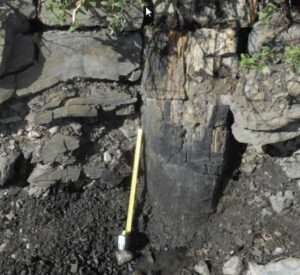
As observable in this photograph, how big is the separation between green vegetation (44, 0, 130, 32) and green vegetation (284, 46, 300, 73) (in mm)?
792

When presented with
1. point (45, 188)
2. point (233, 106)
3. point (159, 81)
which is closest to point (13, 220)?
point (45, 188)

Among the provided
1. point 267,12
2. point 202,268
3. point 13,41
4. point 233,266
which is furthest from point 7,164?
point 267,12

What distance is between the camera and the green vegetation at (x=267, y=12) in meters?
2.94

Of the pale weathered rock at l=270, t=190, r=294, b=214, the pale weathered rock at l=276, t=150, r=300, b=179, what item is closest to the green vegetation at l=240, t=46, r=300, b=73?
the pale weathered rock at l=276, t=150, r=300, b=179

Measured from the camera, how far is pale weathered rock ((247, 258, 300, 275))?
10.2ft

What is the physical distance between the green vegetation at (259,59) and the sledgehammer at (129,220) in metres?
0.70

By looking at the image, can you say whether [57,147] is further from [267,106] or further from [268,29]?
[268,29]

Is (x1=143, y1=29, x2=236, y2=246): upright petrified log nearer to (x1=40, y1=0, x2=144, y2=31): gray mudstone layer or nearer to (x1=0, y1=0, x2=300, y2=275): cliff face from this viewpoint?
(x1=0, y1=0, x2=300, y2=275): cliff face

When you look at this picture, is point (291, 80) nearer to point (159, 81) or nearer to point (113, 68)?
point (159, 81)

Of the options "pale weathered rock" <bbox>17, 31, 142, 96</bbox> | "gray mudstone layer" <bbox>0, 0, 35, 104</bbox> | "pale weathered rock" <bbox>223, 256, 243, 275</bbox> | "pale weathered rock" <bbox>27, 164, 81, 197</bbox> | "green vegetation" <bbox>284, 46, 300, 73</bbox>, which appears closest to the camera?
"green vegetation" <bbox>284, 46, 300, 73</bbox>

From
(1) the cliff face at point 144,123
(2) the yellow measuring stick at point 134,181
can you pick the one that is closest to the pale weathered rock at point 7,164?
(1) the cliff face at point 144,123

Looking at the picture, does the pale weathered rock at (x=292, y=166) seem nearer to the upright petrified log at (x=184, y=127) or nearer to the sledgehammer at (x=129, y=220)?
the upright petrified log at (x=184, y=127)

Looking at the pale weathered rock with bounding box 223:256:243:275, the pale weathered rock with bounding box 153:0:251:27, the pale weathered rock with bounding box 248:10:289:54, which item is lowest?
the pale weathered rock with bounding box 223:256:243:275

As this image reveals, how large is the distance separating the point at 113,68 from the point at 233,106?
634mm
